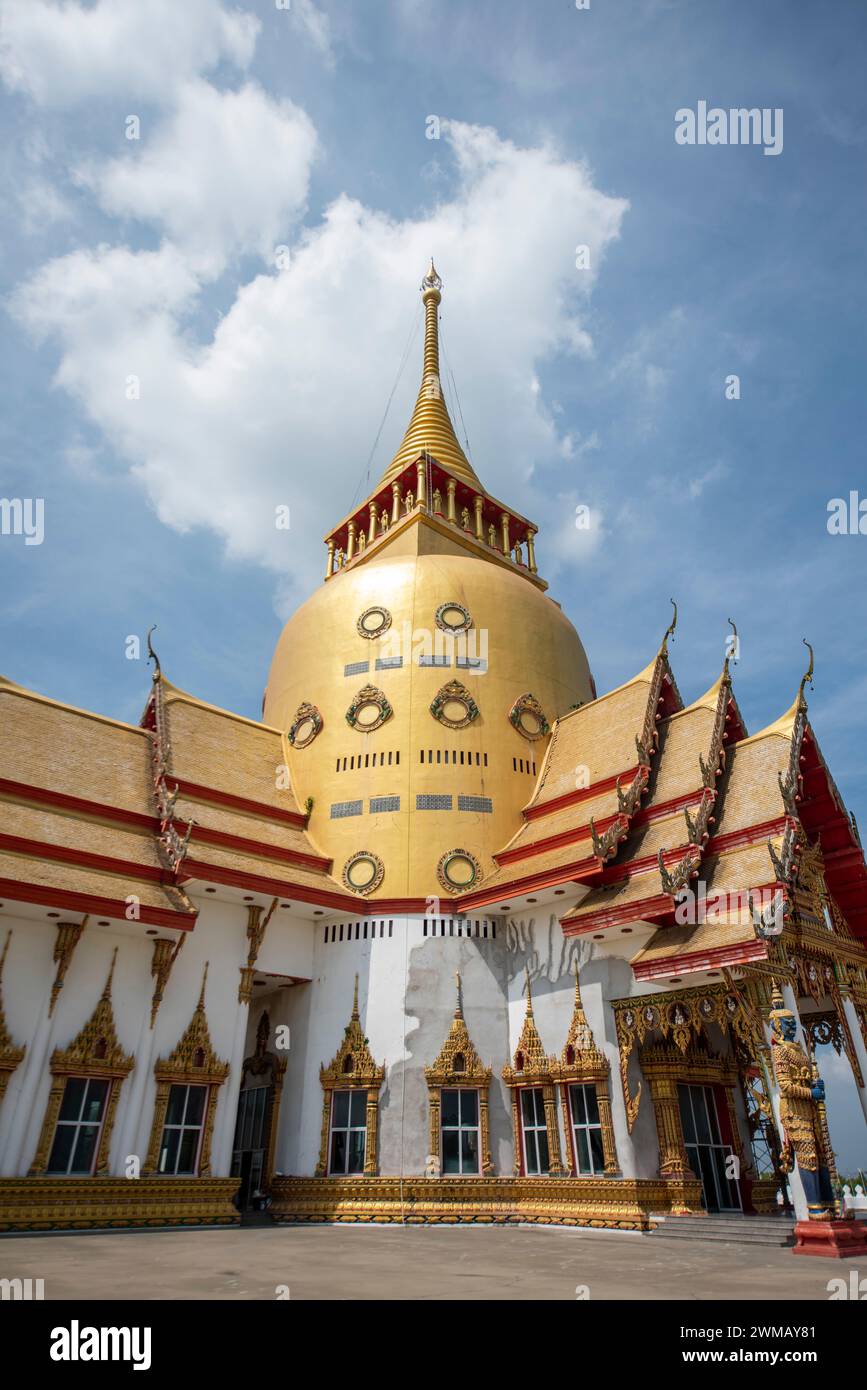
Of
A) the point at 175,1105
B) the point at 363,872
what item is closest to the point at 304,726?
the point at 363,872

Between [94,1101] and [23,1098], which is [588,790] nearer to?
[94,1101]

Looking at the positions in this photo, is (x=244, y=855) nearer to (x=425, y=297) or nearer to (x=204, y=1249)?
(x=204, y=1249)

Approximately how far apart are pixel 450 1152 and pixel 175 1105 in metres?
5.70

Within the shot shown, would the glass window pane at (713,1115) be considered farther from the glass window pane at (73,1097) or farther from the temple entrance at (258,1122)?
the glass window pane at (73,1097)

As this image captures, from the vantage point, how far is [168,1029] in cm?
1738

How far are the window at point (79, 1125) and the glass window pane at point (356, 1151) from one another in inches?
206

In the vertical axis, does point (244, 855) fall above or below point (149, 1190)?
above

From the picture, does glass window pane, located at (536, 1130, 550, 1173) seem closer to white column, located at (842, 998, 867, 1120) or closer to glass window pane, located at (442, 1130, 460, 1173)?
glass window pane, located at (442, 1130, 460, 1173)

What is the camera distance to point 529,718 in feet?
78.0
